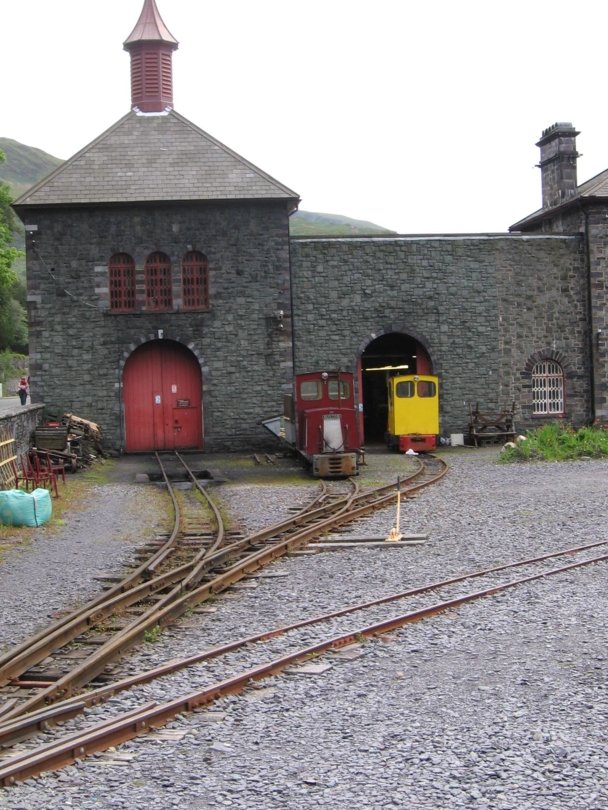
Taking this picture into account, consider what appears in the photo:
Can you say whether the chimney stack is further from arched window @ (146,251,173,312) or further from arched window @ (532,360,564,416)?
arched window @ (146,251,173,312)

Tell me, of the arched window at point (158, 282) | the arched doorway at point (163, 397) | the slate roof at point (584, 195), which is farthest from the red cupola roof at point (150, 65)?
the slate roof at point (584, 195)

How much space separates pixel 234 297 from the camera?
2920 cm

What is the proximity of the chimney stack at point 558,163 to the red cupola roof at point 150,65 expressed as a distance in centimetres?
1201

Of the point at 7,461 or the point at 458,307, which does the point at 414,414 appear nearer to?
the point at 458,307

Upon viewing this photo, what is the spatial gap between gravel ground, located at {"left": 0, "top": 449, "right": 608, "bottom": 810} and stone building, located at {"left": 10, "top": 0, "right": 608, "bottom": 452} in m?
16.4

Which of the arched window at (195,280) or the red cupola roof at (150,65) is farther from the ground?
the red cupola roof at (150,65)

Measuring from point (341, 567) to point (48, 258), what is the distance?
19.4 meters

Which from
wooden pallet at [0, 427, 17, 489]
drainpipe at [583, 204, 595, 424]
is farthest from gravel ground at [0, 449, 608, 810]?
drainpipe at [583, 204, 595, 424]

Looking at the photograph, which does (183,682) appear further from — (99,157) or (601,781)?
(99,157)

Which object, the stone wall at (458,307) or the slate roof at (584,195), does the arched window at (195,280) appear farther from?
the slate roof at (584,195)

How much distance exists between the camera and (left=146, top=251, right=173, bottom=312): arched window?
2914 cm

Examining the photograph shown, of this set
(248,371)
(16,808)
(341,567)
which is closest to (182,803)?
(16,808)

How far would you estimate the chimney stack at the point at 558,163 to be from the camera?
33.8 m

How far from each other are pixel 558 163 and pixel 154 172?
12.8 meters
